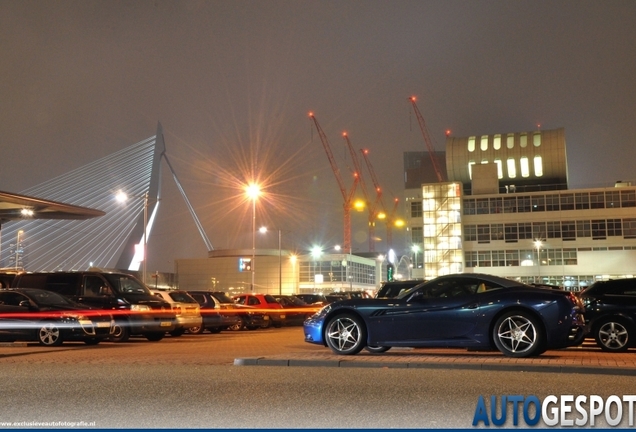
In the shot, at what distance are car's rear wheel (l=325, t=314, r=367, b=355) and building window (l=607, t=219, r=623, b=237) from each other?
251ft

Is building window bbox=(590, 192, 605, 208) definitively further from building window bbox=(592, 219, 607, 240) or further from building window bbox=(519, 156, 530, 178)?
building window bbox=(519, 156, 530, 178)

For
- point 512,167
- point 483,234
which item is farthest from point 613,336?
point 512,167

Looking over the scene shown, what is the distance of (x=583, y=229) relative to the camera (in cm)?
8481

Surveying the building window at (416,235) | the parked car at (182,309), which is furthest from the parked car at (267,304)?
the building window at (416,235)

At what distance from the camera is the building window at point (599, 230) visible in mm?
83562

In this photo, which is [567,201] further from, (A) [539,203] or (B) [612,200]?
(B) [612,200]

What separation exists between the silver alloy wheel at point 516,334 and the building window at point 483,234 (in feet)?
264

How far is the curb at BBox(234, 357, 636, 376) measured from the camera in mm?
10594

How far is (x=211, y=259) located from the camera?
4227 inches

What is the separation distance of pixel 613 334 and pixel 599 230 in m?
72.9

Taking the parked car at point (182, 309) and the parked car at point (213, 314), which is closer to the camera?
the parked car at point (182, 309)

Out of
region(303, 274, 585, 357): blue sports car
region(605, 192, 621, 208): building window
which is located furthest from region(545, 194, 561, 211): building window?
region(303, 274, 585, 357): blue sports car

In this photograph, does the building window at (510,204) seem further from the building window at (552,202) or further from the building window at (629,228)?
the building window at (629,228)

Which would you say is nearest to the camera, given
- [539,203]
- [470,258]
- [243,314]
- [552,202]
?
[243,314]
